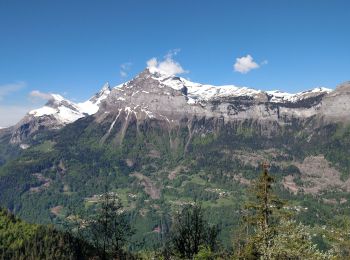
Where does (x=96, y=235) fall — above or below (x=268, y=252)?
below

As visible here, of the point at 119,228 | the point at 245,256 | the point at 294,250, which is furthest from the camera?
the point at 119,228

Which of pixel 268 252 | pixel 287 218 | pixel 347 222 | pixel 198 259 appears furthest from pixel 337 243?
pixel 198 259

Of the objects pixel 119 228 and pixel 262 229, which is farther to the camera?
pixel 119 228

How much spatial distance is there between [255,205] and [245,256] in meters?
10.6

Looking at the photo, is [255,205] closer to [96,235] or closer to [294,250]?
[294,250]

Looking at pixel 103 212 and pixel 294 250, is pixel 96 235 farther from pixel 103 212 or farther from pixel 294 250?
pixel 294 250

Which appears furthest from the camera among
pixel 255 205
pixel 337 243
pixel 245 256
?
pixel 245 256

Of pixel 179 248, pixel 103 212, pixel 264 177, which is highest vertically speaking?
pixel 264 177

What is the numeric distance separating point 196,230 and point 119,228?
17.8 metres

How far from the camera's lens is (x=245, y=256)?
6919 cm

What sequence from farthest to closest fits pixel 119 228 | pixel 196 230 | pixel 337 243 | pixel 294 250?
pixel 119 228
pixel 196 230
pixel 337 243
pixel 294 250

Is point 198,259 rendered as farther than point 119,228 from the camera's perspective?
No

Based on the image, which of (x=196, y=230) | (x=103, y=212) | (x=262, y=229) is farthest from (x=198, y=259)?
(x=103, y=212)

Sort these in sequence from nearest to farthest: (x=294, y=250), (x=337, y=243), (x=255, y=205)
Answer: (x=294, y=250), (x=337, y=243), (x=255, y=205)
